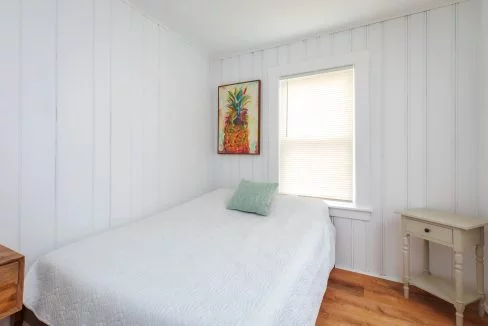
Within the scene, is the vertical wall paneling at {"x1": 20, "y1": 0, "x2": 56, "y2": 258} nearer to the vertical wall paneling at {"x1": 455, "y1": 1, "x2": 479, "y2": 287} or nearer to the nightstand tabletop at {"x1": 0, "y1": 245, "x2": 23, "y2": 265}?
the nightstand tabletop at {"x1": 0, "y1": 245, "x2": 23, "y2": 265}

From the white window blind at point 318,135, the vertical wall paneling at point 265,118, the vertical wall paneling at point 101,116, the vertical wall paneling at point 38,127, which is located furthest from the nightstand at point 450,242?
the vertical wall paneling at point 38,127

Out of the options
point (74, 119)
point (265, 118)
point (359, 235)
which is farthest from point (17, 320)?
point (359, 235)

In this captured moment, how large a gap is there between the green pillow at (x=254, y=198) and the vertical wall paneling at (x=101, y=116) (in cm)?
108

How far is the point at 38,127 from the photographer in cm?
149

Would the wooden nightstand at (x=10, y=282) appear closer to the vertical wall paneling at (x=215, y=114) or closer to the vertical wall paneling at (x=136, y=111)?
the vertical wall paneling at (x=136, y=111)

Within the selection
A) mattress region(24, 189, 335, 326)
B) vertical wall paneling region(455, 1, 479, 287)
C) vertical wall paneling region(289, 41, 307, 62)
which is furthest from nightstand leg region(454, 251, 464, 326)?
vertical wall paneling region(289, 41, 307, 62)

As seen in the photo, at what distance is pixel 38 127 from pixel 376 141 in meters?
2.63

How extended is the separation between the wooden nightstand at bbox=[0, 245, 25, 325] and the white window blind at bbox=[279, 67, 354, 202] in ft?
7.25

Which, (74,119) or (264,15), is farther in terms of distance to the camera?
(264,15)

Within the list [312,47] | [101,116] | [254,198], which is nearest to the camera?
[101,116]

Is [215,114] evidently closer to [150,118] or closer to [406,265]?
[150,118]

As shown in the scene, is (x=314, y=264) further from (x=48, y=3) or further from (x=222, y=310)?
(x=48, y=3)

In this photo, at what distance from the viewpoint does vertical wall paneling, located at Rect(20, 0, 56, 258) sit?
1.44m

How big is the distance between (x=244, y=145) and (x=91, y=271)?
6.50 feet
